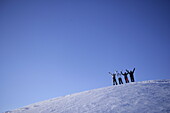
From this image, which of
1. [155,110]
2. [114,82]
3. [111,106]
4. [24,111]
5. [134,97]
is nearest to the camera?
[155,110]

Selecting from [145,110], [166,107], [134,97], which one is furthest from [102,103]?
[166,107]

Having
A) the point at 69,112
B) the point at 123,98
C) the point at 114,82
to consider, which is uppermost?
the point at 114,82

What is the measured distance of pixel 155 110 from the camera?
565 cm

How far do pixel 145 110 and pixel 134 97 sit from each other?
1.66 meters

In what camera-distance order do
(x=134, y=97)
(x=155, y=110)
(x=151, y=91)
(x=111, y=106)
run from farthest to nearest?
(x=151, y=91) < (x=134, y=97) < (x=111, y=106) < (x=155, y=110)

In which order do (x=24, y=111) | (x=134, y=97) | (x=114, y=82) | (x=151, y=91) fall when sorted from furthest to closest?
(x=114, y=82)
(x=24, y=111)
(x=151, y=91)
(x=134, y=97)

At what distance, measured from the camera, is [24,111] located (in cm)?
901

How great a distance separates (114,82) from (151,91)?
6029 mm

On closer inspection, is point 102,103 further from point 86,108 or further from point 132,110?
point 132,110

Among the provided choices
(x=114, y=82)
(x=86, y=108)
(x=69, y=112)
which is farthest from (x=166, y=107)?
(x=114, y=82)

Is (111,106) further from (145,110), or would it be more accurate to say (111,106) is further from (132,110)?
(145,110)

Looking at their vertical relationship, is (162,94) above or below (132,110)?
above

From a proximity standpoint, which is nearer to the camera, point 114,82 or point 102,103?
point 102,103

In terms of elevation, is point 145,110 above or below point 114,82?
below
